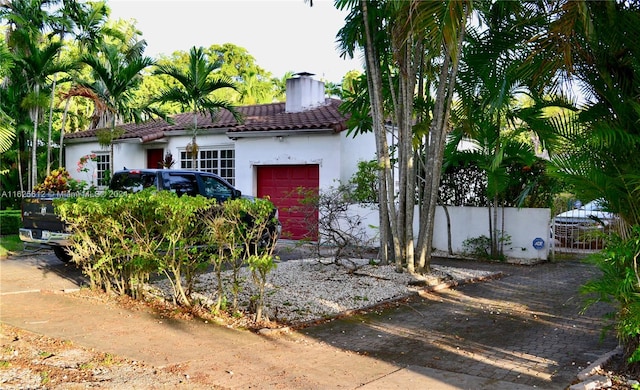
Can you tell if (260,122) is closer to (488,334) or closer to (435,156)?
(435,156)

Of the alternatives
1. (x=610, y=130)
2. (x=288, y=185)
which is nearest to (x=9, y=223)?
(x=288, y=185)

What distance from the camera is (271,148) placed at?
17.5 metres

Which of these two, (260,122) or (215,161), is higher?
(260,122)

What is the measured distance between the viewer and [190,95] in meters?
16.2

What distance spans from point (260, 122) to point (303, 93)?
6.95ft

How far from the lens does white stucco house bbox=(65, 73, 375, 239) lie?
1647 cm

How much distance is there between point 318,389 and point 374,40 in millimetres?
7411

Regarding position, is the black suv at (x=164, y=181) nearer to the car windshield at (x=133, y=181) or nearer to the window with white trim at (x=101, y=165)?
the car windshield at (x=133, y=181)

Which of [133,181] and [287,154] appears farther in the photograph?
[287,154]

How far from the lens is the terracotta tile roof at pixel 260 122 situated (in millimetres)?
16594

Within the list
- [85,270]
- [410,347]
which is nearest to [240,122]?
[85,270]

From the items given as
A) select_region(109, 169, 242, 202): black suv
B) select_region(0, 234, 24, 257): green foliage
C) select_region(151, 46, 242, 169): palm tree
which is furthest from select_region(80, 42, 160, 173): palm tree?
select_region(109, 169, 242, 202): black suv

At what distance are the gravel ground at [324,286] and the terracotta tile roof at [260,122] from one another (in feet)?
18.7

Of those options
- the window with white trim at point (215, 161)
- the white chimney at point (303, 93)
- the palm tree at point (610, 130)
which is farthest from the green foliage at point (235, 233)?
the white chimney at point (303, 93)
